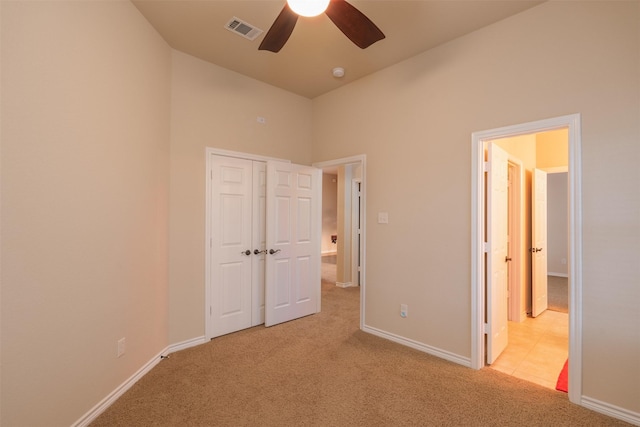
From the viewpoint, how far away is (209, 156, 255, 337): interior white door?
11.0 feet

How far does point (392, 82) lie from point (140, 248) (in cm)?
309

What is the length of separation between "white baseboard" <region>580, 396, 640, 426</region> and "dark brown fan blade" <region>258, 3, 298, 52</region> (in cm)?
335

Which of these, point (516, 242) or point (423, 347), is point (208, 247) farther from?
point (516, 242)

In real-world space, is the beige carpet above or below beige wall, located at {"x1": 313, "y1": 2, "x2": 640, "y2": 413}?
below

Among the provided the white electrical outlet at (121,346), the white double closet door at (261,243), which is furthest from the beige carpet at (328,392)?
the white double closet door at (261,243)

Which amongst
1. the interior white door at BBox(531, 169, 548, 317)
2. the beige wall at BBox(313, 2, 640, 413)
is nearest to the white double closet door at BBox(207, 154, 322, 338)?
the beige wall at BBox(313, 2, 640, 413)

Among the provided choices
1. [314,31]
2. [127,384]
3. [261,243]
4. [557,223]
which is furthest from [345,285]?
[557,223]

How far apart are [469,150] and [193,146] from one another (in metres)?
2.81

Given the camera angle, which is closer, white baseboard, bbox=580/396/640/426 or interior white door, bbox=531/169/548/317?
white baseboard, bbox=580/396/640/426

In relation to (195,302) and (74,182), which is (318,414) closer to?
(195,302)

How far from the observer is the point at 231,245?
3.49 metres

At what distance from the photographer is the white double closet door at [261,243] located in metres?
3.38

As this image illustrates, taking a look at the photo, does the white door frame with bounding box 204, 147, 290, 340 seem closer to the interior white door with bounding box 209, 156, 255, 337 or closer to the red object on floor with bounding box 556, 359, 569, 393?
the interior white door with bounding box 209, 156, 255, 337

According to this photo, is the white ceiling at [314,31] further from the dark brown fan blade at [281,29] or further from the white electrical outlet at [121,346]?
the white electrical outlet at [121,346]
